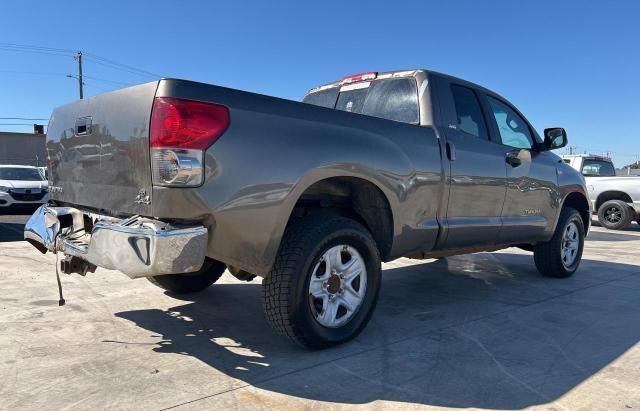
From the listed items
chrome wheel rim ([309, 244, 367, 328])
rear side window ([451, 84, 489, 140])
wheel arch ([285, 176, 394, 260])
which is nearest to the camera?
chrome wheel rim ([309, 244, 367, 328])

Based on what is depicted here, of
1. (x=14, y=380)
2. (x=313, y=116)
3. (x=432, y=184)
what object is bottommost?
(x=14, y=380)

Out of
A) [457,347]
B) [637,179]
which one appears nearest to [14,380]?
[457,347]

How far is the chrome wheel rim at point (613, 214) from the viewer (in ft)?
40.8

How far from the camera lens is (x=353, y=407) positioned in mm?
2521

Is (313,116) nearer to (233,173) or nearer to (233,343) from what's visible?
(233,173)

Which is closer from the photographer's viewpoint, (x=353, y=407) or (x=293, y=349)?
(x=353, y=407)

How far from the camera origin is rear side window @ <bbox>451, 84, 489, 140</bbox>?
4.44 m

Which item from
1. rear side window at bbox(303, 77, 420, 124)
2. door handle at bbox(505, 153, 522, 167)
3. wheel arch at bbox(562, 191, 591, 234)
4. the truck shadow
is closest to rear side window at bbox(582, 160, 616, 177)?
wheel arch at bbox(562, 191, 591, 234)

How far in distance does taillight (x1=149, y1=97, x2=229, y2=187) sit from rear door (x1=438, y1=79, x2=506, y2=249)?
2.16 metres

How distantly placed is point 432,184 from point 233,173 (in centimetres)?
177

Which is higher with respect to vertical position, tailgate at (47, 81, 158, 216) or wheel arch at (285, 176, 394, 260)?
tailgate at (47, 81, 158, 216)

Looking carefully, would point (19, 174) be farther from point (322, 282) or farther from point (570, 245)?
point (570, 245)

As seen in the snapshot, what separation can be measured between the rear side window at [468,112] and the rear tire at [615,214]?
9512 mm

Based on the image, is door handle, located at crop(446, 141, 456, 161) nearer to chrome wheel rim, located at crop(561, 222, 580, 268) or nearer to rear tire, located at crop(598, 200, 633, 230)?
chrome wheel rim, located at crop(561, 222, 580, 268)
